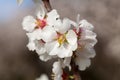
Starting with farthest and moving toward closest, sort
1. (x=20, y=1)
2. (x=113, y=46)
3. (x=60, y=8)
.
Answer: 1. (x=60, y=8)
2. (x=113, y=46)
3. (x=20, y=1)

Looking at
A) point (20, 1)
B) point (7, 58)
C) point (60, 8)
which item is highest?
point (20, 1)

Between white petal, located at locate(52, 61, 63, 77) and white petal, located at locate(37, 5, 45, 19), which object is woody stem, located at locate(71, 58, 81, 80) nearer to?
white petal, located at locate(52, 61, 63, 77)

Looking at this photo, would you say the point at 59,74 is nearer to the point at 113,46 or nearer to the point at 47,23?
the point at 47,23

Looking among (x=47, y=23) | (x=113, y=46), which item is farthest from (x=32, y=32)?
(x=113, y=46)

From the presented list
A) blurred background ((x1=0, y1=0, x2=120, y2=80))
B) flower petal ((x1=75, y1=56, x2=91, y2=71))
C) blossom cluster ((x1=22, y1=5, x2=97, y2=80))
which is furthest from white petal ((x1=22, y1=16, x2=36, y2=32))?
blurred background ((x1=0, y1=0, x2=120, y2=80))

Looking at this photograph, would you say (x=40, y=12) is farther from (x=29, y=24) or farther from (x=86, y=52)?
(x=86, y=52)

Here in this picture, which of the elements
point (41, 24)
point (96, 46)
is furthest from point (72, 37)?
point (96, 46)
